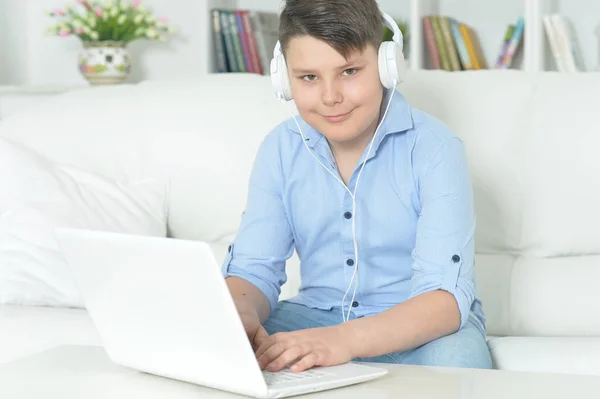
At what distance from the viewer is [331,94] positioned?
1.35m

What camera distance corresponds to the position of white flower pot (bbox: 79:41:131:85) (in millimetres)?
2943

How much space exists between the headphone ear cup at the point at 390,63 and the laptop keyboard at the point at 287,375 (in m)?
0.50

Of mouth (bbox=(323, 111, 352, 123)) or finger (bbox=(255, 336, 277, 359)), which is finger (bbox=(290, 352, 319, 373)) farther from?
mouth (bbox=(323, 111, 352, 123))

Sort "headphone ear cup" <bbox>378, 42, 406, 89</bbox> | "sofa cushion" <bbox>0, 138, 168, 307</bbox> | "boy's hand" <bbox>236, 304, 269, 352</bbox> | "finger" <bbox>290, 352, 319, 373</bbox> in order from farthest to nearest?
"sofa cushion" <bbox>0, 138, 168, 307</bbox> → "headphone ear cup" <bbox>378, 42, 406, 89</bbox> → "boy's hand" <bbox>236, 304, 269, 352</bbox> → "finger" <bbox>290, 352, 319, 373</bbox>

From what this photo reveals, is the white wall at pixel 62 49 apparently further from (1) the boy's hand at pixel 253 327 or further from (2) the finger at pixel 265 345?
→ (2) the finger at pixel 265 345

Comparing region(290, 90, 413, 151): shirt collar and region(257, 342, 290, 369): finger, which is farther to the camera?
region(290, 90, 413, 151): shirt collar

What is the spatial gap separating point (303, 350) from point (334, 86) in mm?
447

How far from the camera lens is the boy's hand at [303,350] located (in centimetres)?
108

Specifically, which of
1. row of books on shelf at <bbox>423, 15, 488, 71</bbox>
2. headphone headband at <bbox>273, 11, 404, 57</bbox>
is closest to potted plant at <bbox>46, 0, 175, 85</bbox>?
row of books on shelf at <bbox>423, 15, 488, 71</bbox>

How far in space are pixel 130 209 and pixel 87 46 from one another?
116 centimetres

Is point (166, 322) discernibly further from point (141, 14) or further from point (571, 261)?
point (141, 14)

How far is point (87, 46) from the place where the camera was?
2.97 metres

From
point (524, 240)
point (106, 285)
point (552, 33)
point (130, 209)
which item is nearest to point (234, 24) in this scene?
point (552, 33)

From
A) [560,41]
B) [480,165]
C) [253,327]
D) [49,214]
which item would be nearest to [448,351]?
[253,327]
